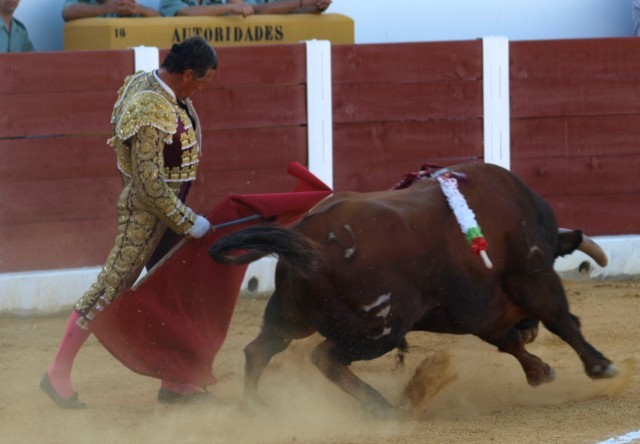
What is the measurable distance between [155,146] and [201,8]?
9.29 feet

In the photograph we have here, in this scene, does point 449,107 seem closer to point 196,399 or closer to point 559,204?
point 559,204

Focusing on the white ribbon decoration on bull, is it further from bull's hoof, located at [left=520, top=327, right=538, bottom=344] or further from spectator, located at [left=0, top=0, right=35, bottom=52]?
spectator, located at [left=0, top=0, right=35, bottom=52]

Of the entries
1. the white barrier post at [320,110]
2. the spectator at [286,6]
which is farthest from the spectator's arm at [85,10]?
the white barrier post at [320,110]

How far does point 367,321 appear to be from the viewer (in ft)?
13.8

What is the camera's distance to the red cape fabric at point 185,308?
460cm

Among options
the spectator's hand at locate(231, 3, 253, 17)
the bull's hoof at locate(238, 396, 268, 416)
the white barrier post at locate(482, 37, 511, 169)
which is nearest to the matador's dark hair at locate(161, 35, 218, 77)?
the bull's hoof at locate(238, 396, 268, 416)

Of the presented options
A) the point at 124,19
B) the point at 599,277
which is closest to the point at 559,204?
the point at 599,277

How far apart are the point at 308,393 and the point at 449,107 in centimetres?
280

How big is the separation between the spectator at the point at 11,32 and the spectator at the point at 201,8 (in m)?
0.79

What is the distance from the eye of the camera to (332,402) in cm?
471

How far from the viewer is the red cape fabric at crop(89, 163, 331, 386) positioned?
181 inches

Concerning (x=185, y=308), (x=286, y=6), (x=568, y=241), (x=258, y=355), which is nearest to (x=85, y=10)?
(x=286, y=6)

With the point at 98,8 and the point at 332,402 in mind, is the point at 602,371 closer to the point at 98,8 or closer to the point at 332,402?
the point at 332,402

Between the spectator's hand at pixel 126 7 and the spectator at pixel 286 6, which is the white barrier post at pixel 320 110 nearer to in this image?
the spectator at pixel 286 6
